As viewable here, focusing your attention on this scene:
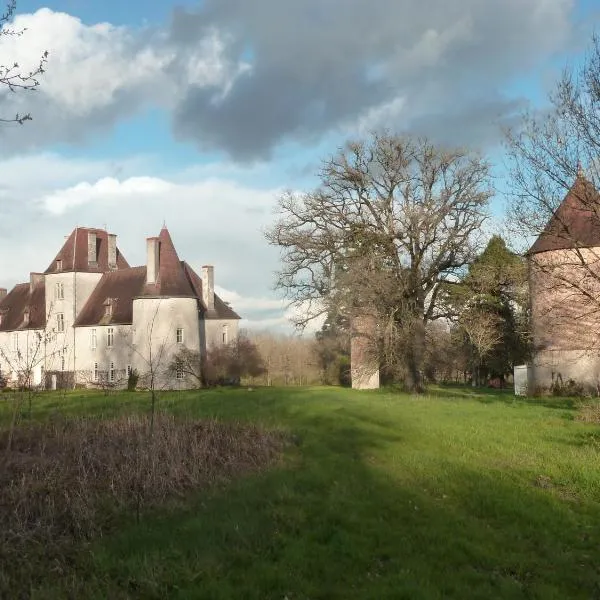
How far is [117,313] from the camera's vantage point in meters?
53.6

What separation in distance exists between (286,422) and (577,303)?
1748 centimetres

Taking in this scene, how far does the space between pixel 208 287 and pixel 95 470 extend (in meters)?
47.7

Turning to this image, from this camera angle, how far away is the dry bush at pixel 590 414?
1692 centimetres

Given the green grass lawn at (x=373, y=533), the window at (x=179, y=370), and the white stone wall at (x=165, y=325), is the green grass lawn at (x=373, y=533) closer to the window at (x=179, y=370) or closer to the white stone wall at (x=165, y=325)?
the window at (x=179, y=370)

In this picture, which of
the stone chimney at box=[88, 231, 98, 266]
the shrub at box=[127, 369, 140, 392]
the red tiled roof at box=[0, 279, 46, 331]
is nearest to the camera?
the shrub at box=[127, 369, 140, 392]

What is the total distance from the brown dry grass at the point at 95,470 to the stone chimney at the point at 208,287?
43312 millimetres

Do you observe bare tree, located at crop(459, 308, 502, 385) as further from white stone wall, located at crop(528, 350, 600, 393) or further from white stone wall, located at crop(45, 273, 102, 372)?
white stone wall, located at crop(45, 273, 102, 372)

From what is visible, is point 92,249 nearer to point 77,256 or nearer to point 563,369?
point 77,256

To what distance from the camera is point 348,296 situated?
29.9 meters

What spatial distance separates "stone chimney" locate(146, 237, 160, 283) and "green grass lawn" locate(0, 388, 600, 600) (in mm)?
40584

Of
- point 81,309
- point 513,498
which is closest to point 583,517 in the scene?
point 513,498

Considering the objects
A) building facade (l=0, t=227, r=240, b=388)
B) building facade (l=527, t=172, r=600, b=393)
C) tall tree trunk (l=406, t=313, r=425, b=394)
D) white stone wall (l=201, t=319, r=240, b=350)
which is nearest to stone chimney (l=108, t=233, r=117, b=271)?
building facade (l=0, t=227, r=240, b=388)

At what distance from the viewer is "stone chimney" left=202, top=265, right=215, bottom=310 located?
184 ft

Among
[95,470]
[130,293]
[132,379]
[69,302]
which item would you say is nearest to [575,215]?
[95,470]
